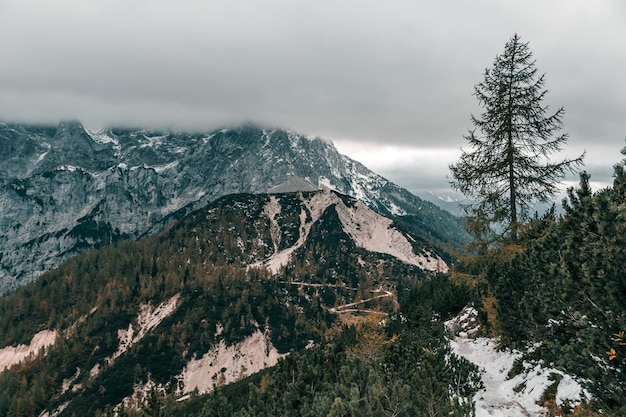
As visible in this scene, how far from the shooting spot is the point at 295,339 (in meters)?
173

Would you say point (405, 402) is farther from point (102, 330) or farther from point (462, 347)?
point (102, 330)

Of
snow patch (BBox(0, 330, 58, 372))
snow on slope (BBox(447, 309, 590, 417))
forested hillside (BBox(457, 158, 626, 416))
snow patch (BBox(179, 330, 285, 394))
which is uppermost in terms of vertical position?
forested hillside (BBox(457, 158, 626, 416))

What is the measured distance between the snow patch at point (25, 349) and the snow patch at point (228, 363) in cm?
8417

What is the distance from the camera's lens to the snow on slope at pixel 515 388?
12.8 metres

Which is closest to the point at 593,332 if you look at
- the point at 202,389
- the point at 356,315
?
the point at 202,389

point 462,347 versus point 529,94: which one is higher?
point 529,94

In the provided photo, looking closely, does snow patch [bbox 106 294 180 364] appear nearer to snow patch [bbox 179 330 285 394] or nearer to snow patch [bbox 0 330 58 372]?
snow patch [bbox 179 330 285 394]

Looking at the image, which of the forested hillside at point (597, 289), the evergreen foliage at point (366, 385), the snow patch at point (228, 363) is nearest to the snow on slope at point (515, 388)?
the evergreen foliage at point (366, 385)

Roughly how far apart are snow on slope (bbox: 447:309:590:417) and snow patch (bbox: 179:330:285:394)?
143m

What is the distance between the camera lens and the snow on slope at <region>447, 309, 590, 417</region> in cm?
1281

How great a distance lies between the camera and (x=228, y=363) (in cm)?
16112

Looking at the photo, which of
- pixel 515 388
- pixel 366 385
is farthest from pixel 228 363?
pixel 366 385

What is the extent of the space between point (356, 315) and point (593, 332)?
191392 mm

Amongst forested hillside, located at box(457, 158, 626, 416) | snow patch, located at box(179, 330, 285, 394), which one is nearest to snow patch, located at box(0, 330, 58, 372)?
snow patch, located at box(179, 330, 285, 394)
